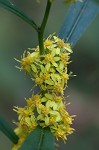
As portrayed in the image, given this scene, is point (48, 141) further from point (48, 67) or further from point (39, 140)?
point (48, 67)

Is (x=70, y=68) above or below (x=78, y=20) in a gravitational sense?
below

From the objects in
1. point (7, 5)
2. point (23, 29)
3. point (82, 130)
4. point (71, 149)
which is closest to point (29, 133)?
point (7, 5)

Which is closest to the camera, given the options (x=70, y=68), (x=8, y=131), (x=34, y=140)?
A: (x=34, y=140)

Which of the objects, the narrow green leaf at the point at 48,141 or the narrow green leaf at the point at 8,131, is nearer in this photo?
the narrow green leaf at the point at 48,141

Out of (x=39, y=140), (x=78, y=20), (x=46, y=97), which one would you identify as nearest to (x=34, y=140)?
(x=39, y=140)

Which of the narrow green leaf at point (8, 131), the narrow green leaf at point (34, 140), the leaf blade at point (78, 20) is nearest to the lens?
the narrow green leaf at point (34, 140)

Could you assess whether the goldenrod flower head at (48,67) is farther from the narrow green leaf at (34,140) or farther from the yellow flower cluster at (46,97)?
the narrow green leaf at (34,140)

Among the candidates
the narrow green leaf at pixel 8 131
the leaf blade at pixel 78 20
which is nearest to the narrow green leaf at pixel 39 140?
the narrow green leaf at pixel 8 131

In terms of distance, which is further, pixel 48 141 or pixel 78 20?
pixel 78 20
